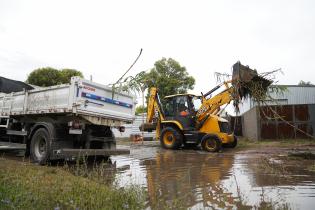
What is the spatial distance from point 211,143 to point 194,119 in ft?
5.04

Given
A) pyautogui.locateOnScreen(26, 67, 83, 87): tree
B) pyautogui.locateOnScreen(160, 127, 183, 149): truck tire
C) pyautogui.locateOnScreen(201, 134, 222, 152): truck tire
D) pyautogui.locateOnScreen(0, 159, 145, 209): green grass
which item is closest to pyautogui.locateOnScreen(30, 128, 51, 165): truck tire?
pyautogui.locateOnScreen(0, 159, 145, 209): green grass

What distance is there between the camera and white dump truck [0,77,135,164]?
26.2 feet

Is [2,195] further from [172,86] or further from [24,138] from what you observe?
[172,86]

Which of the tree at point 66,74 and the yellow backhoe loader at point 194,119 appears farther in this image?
the tree at point 66,74

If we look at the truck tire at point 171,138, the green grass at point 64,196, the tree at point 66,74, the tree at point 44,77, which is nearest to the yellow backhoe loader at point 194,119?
the truck tire at point 171,138

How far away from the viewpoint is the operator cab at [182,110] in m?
14.1

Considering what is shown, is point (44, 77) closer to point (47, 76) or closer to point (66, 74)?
point (47, 76)

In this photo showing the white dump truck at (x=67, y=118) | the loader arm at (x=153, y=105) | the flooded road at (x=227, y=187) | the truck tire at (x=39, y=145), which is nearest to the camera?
the flooded road at (x=227, y=187)

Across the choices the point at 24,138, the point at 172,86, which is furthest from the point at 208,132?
the point at 172,86

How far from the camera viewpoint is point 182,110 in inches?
566

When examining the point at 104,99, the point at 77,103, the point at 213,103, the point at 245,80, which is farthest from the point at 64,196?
the point at 213,103

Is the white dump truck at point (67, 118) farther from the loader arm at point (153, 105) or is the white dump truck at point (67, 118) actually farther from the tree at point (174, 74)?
the tree at point (174, 74)

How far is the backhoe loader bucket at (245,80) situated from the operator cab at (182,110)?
9.30 feet

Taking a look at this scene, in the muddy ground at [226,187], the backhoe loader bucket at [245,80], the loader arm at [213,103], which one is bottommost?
the muddy ground at [226,187]
